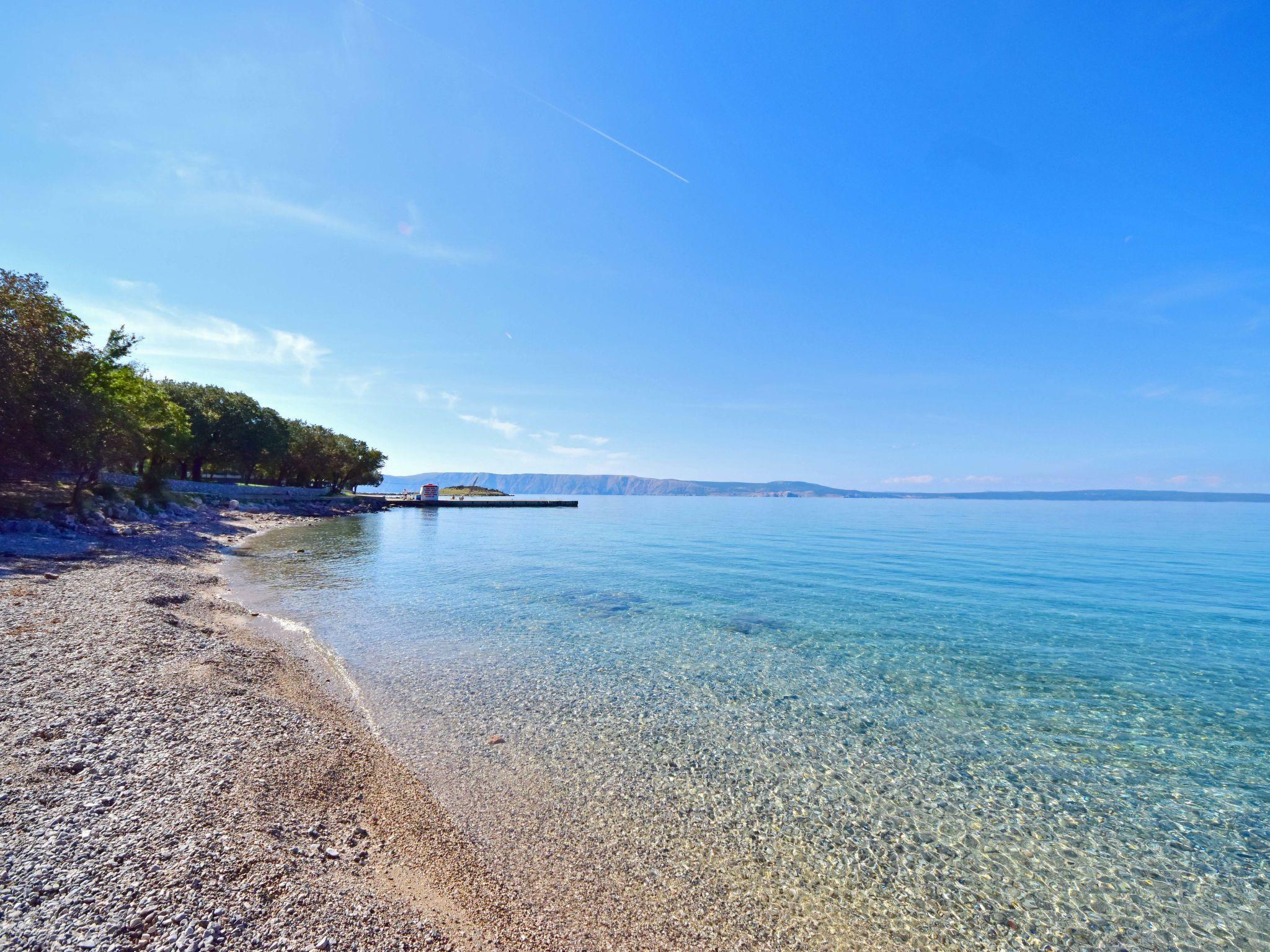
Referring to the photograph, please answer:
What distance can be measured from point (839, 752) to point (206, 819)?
31.3 ft

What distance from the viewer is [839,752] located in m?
9.47

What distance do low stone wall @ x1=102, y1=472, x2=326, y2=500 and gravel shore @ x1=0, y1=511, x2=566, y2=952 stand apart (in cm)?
5555

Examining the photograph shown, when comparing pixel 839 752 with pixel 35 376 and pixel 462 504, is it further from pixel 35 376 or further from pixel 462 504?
pixel 462 504

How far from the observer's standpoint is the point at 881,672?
44.7 feet

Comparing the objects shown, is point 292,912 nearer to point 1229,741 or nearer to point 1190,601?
point 1229,741

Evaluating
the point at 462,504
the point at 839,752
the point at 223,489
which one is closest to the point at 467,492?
the point at 462,504

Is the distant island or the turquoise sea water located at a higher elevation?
the distant island

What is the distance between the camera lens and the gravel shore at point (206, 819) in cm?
438

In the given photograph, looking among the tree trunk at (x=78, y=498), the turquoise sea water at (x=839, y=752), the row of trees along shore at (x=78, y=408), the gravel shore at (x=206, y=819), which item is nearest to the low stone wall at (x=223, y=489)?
the row of trees along shore at (x=78, y=408)

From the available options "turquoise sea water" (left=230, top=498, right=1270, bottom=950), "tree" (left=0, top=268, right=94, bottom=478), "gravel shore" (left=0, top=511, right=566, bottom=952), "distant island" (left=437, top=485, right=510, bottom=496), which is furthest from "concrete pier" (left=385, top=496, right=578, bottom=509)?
"gravel shore" (left=0, top=511, right=566, bottom=952)

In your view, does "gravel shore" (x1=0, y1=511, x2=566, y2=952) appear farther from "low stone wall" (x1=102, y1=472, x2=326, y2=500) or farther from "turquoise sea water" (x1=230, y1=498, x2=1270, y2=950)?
"low stone wall" (x1=102, y1=472, x2=326, y2=500)

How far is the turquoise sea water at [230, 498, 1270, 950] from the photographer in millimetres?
6027

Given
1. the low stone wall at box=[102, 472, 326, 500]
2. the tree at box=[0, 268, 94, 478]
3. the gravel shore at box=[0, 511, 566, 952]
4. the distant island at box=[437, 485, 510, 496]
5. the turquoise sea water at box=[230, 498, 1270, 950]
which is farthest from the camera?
the distant island at box=[437, 485, 510, 496]

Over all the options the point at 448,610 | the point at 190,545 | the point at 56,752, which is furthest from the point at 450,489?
the point at 56,752
